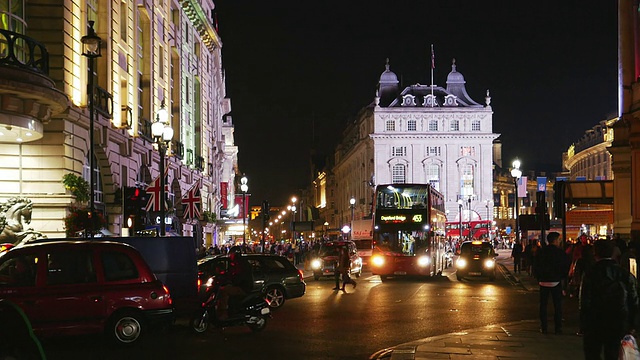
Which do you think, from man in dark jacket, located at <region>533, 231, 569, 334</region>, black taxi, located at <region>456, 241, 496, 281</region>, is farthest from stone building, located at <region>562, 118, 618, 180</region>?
man in dark jacket, located at <region>533, 231, 569, 334</region>

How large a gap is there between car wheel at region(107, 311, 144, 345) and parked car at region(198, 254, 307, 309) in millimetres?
7928

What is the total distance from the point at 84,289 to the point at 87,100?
1529 cm

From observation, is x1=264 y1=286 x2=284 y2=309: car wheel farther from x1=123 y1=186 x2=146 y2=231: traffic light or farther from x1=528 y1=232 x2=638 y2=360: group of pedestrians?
x1=528 y1=232 x2=638 y2=360: group of pedestrians

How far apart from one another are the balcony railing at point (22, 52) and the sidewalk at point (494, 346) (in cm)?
1253

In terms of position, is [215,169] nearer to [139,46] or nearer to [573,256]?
[139,46]

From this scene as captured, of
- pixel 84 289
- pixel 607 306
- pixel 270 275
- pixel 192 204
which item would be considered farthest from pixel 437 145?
pixel 607 306

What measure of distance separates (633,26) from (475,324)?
62.1 feet

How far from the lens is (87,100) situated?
27.2m

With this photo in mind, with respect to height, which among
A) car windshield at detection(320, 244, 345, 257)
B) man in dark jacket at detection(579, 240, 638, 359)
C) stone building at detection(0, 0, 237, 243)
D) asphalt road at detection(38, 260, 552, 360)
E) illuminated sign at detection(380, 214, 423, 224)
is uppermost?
stone building at detection(0, 0, 237, 243)

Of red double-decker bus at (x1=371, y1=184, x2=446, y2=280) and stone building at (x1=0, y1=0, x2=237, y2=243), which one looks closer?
stone building at (x1=0, y1=0, x2=237, y2=243)

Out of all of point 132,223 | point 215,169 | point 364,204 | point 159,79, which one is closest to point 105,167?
point 132,223

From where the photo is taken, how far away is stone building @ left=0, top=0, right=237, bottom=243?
73.3 ft

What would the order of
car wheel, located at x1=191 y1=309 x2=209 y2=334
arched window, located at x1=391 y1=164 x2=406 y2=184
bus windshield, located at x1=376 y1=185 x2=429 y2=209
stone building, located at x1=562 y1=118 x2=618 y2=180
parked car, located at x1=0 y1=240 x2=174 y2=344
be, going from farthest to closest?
arched window, located at x1=391 y1=164 x2=406 y2=184
stone building, located at x1=562 y1=118 x2=618 y2=180
bus windshield, located at x1=376 y1=185 x2=429 y2=209
car wheel, located at x1=191 y1=309 x2=209 y2=334
parked car, located at x1=0 y1=240 x2=174 y2=344

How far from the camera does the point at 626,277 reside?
959cm
